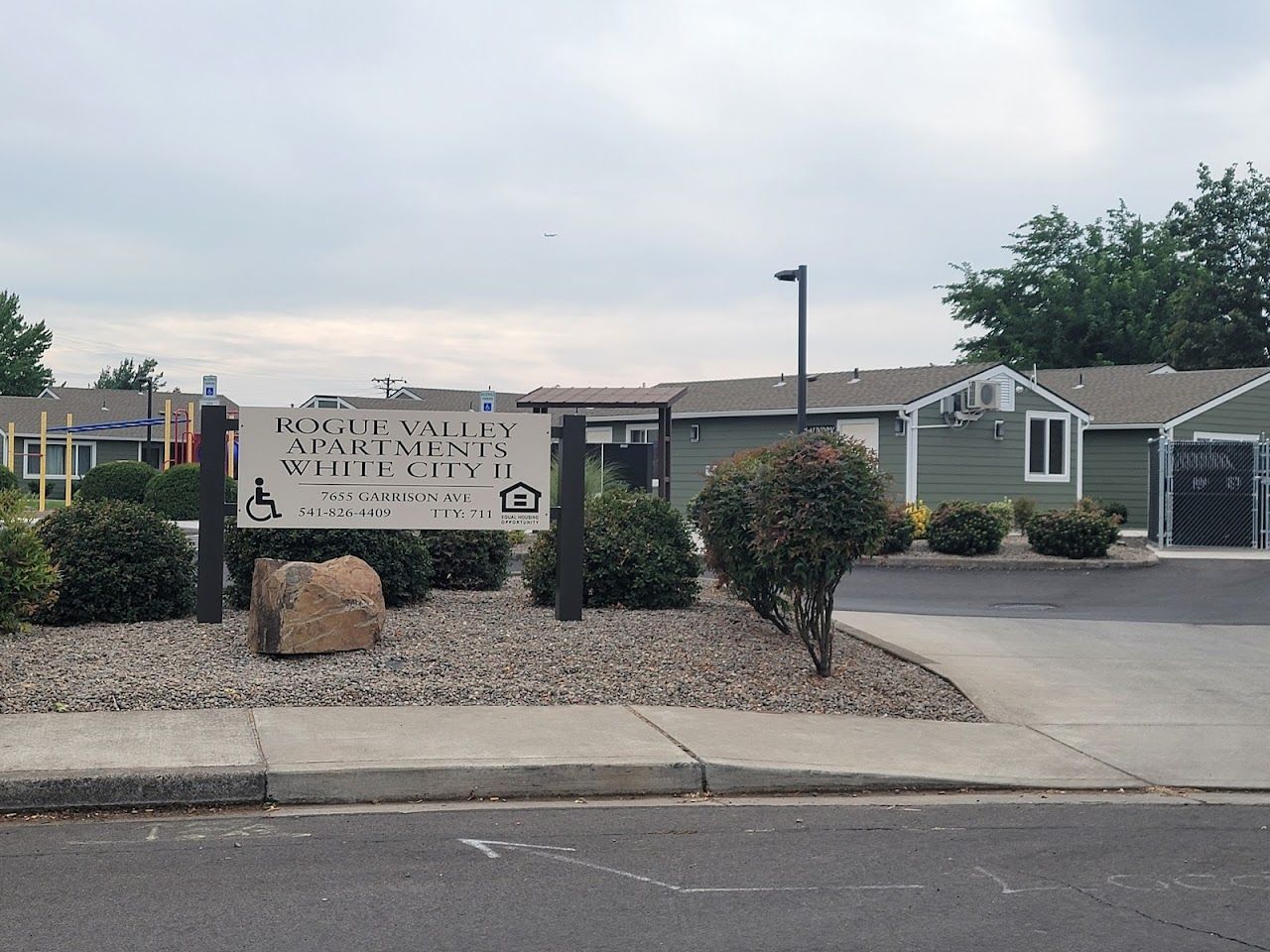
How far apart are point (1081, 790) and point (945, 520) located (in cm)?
1585

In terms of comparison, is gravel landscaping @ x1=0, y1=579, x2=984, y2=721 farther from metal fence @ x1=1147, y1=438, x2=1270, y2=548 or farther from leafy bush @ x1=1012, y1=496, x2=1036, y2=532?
leafy bush @ x1=1012, y1=496, x2=1036, y2=532

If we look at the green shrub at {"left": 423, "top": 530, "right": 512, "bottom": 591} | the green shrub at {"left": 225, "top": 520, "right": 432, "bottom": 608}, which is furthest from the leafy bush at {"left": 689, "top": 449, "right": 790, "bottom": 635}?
the green shrub at {"left": 225, "top": 520, "right": 432, "bottom": 608}

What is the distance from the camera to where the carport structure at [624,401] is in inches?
1047

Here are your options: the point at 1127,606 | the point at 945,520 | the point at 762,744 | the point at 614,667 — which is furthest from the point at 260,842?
the point at 945,520

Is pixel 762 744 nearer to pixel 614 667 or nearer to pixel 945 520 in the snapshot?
pixel 614 667

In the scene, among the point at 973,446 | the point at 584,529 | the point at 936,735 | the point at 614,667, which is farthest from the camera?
the point at 973,446

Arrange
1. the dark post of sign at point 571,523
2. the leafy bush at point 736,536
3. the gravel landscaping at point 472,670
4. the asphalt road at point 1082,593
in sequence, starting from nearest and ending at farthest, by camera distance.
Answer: the gravel landscaping at point 472,670, the leafy bush at point 736,536, the dark post of sign at point 571,523, the asphalt road at point 1082,593

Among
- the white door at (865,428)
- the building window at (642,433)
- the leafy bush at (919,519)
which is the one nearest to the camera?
the leafy bush at (919,519)

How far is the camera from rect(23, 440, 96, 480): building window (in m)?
57.2

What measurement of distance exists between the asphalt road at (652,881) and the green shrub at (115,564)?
497cm

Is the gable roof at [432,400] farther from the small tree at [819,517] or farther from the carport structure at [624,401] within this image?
the small tree at [819,517]

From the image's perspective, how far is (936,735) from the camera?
9.35 m

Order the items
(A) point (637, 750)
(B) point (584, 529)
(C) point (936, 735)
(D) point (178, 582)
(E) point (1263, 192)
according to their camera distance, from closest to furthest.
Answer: (A) point (637, 750) → (C) point (936, 735) → (D) point (178, 582) → (B) point (584, 529) → (E) point (1263, 192)

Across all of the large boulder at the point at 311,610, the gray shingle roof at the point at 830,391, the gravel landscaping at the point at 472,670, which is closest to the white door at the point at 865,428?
the gray shingle roof at the point at 830,391
